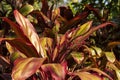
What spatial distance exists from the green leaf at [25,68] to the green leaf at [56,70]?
0.18 feet

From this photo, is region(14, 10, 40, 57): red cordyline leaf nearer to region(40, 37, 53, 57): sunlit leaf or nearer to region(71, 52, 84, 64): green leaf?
region(40, 37, 53, 57): sunlit leaf

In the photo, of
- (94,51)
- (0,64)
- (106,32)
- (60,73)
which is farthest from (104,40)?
(60,73)

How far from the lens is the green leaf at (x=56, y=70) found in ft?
5.46

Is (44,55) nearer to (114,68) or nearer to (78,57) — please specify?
(78,57)

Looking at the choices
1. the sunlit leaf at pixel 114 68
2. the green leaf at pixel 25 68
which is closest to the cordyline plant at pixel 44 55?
the green leaf at pixel 25 68

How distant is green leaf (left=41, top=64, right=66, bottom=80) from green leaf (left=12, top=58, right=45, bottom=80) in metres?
0.05

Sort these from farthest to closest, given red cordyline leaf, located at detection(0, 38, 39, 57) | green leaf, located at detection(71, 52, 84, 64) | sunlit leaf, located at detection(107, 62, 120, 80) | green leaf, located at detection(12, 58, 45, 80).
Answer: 1. sunlit leaf, located at detection(107, 62, 120, 80)
2. green leaf, located at detection(71, 52, 84, 64)
3. red cordyline leaf, located at detection(0, 38, 39, 57)
4. green leaf, located at detection(12, 58, 45, 80)

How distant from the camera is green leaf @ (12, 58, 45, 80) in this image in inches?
63.5

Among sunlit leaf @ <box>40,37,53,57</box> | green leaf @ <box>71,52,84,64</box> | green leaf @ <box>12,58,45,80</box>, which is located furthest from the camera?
green leaf @ <box>71,52,84,64</box>

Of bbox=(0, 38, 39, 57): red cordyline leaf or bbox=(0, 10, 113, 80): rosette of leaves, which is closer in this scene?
bbox=(0, 10, 113, 80): rosette of leaves

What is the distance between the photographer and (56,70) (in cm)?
169

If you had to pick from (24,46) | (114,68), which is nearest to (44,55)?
(24,46)

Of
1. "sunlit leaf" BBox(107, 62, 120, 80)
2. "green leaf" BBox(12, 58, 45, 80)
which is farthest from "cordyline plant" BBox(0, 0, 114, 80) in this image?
"sunlit leaf" BBox(107, 62, 120, 80)

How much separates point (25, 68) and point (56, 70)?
0.16m
